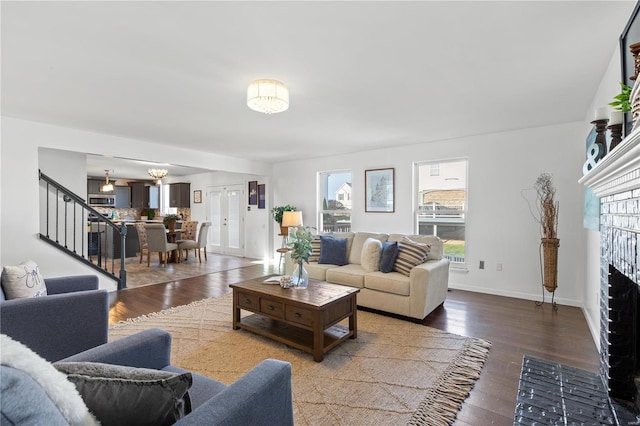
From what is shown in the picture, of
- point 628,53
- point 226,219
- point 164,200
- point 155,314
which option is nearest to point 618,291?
point 628,53

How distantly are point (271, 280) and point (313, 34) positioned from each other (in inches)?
91.7

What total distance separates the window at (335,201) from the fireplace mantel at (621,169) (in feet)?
14.4

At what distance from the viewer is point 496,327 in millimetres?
3254

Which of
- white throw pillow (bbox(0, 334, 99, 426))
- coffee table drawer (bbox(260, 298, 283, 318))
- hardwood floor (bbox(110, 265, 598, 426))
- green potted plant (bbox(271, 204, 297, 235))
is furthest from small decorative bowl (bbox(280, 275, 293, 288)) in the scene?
green potted plant (bbox(271, 204, 297, 235))

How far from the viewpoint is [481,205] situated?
185 inches

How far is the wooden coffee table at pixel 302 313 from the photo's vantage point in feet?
8.44

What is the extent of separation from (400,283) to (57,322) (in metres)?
3.03

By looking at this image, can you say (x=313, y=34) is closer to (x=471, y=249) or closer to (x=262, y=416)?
(x=262, y=416)

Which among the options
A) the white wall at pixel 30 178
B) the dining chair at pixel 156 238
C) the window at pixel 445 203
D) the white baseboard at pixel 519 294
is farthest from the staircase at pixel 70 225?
the white baseboard at pixel 519 294

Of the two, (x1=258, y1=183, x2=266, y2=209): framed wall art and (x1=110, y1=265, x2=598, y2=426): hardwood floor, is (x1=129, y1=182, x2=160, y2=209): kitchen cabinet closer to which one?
(x1=258, y1=183, x2=266, y2=209): framed wall art

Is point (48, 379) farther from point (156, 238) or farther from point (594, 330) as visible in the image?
point (156, 238)

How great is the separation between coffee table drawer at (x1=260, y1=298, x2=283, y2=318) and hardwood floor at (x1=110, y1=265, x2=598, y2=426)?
5.24 ft

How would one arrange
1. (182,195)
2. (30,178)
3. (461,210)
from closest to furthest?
(30,178), (461,210), (182,195)

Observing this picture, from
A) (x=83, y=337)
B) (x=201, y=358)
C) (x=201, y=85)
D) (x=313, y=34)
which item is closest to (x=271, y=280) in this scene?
(x=201, y=358)
